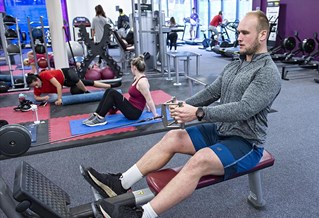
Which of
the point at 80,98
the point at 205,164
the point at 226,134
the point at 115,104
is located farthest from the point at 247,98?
the point at 80,98

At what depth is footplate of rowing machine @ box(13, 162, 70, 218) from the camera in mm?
1208

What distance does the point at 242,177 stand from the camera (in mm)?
2121

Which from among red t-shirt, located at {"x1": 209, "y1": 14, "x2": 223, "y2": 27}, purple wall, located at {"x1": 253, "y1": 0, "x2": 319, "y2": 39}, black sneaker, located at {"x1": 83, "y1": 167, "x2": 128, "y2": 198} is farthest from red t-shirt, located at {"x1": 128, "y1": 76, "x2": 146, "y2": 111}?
red t-shirt, located at {"x1": 209, "y1": 14, "x2": 223, "y2": 27}

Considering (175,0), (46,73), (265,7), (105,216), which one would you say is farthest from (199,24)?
(105,216)

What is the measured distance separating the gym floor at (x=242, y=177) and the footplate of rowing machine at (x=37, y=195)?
0.48m

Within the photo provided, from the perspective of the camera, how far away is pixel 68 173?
2244 millimetres

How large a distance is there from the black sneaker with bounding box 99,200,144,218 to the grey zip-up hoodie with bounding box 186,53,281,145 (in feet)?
1.81

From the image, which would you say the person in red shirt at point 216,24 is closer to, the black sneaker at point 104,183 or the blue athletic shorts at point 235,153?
the blue athletic shorts at point 235,153

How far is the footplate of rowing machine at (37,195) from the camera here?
1.21 metres

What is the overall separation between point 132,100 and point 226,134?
1745mm

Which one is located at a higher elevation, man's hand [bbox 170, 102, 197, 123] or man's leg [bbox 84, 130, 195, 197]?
man's hand [bbox 170, 102, 197, 123]

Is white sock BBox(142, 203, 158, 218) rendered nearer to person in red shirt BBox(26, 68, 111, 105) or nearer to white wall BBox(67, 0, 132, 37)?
person in red shirt BBox(26, 68, 111, 105)

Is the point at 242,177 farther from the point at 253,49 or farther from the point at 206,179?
the point at 253,49

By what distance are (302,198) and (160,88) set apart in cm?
322
